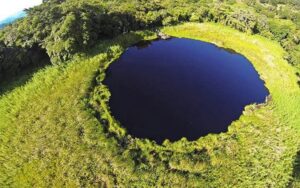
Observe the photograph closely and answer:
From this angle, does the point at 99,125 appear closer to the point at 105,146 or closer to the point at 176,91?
the point at 105,146

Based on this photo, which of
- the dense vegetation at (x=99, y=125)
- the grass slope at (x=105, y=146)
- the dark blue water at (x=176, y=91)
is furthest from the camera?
the dark blue water at (x=176, y=91)

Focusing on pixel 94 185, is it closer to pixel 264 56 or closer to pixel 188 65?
pixel 188 65

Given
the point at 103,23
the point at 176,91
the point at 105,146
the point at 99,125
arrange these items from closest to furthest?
the point at 105,146 → the point at 99,125 → the point at 176,91 → the point at 103,23

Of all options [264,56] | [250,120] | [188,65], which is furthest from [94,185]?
[264,56]

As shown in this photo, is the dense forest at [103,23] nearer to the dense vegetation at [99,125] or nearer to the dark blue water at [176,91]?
the dense vegetation at [99,125]

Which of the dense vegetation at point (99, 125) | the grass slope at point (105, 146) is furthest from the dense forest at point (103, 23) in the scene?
the grass slope at point (105, 146)

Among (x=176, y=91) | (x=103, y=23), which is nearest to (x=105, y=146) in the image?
(x=176, y=91)
